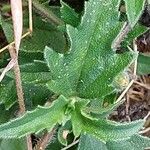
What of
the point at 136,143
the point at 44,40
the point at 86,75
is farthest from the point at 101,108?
the point at 44,40

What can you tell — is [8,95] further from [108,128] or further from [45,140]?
[108,128]

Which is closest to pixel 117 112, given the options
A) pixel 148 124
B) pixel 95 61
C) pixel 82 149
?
pixel 148 124

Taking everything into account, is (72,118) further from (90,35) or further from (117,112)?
(117,112)

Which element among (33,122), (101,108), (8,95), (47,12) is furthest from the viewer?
(47,12)

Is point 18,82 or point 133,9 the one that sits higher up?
point 133,9

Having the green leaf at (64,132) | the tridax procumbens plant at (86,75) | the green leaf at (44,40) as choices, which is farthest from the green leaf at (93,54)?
the green leaf at (44,40)

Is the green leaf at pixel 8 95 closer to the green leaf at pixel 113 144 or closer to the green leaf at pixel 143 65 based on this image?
the green leaf at pixel 113 144

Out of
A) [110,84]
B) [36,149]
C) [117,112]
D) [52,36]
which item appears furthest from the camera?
[117,112]

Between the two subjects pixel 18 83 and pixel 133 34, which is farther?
pixel 133 34
